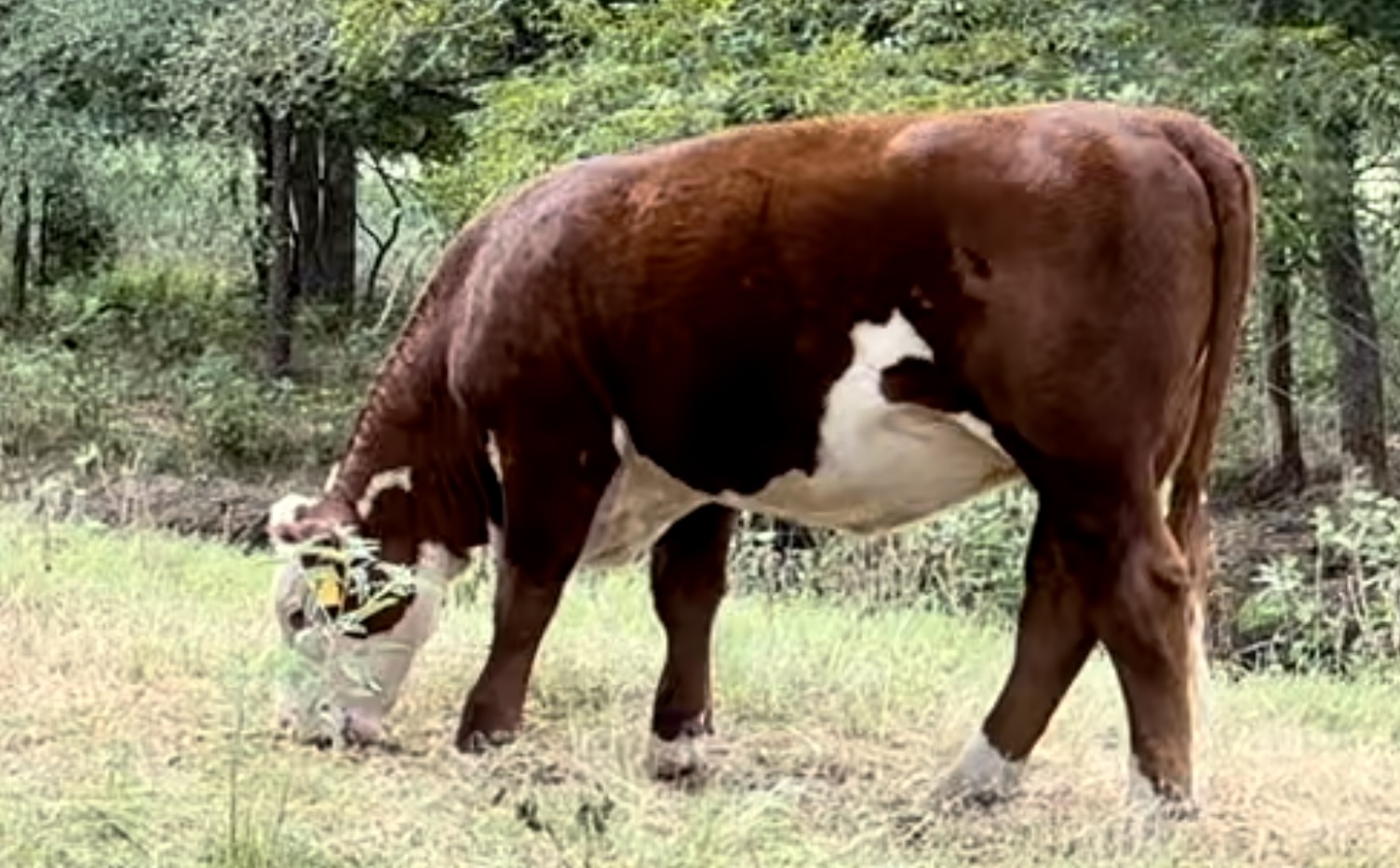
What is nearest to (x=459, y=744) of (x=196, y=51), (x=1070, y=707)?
(x=1070, y=707)

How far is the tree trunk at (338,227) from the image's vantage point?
894 inches

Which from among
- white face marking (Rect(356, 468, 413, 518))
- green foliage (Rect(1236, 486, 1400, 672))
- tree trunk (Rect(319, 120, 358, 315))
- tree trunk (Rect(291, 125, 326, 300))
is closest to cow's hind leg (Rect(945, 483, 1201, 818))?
white face marking (Rect(356, 468, 413, 518))

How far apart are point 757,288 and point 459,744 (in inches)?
53.4

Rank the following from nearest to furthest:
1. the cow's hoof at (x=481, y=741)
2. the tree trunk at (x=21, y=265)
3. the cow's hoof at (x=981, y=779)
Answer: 1. the cow's hoof at (x=981, y=779)
2. the cow's hoof at (x=481, y=741)
3. the tree trunk at (x=21, y=265)

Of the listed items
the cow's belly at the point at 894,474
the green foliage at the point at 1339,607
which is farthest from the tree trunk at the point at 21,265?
the cow's belly at the point at 894,474

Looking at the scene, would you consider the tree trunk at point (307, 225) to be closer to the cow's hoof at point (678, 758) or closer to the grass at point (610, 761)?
the grass at point (610, 761)

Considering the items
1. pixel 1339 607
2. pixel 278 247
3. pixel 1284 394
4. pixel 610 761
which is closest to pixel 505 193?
pixel 1339 607

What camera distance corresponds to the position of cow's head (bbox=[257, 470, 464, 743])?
532cm

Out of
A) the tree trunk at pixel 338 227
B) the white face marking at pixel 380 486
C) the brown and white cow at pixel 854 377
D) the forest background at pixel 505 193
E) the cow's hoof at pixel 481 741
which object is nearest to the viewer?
the brown and white cow at pixel 854 377

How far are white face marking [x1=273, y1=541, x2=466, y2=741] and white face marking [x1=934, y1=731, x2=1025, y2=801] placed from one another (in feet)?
4.28

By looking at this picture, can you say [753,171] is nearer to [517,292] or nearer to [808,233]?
[808,233]

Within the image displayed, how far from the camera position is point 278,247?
20.3 metres

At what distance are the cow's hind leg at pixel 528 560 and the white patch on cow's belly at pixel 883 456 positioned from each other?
0.35 m

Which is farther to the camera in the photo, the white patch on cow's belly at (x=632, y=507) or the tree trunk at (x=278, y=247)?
the tree trunk at (x=278, y=247)
